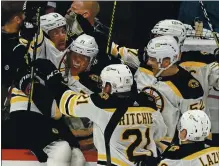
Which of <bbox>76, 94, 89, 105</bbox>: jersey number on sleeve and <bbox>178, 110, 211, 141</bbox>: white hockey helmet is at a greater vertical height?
<bbox>178, 110, 211, 141</bbox>: white hockey helmet

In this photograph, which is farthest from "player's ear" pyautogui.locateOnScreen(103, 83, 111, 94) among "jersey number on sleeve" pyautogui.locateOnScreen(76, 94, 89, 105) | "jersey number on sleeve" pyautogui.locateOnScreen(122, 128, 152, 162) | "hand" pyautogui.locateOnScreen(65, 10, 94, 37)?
"hand" pyautogui.locateOnScreen(65, 10, 94, 37)

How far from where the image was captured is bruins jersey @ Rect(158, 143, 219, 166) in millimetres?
2666

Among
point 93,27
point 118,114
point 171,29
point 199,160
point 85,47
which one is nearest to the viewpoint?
point 199,160

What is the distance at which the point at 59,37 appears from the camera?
3.60 m

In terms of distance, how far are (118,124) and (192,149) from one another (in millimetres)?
382

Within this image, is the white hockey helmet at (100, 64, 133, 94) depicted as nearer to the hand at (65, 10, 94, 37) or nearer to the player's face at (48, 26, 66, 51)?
the player's face at (48, 26, 66, 51)

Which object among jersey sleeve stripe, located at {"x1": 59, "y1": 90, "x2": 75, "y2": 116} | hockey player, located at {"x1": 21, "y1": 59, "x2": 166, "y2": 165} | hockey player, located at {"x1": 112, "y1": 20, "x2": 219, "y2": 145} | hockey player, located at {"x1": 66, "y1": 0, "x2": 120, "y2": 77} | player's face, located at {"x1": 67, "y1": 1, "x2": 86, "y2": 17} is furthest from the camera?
player's face, located at {"x1": 67, "y1": 1, "x2": 86, "y2": 17}

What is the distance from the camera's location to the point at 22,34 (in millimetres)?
3668

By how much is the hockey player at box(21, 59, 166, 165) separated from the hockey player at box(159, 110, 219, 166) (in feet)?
0.82

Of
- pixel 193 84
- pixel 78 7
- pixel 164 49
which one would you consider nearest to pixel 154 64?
pixel 164 49

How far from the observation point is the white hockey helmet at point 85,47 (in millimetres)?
3420

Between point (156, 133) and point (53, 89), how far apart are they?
0.58 metres

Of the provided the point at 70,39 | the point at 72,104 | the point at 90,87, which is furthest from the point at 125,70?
the point at 70,39

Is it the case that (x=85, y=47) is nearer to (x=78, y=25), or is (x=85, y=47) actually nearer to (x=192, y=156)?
(x=78, y=25)
